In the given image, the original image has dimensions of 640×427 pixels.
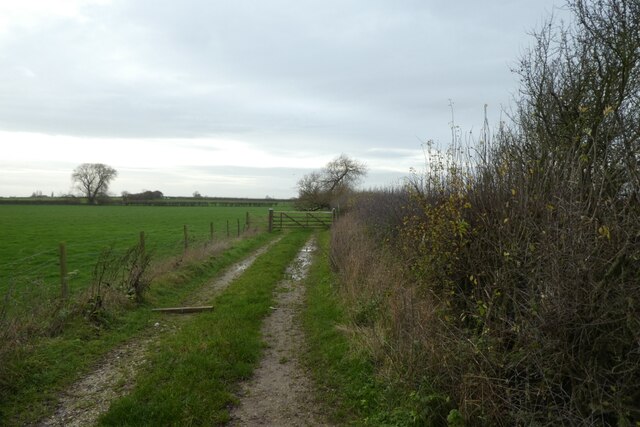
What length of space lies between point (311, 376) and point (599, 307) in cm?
399

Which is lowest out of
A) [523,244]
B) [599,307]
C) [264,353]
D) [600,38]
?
[264,353]

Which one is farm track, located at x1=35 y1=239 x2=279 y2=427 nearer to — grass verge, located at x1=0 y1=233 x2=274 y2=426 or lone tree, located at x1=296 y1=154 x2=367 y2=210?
grass verge, located at x1=0 y1=233 x2=274 y2=426

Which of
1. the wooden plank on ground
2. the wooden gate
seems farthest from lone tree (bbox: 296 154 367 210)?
the wooden plank on ground

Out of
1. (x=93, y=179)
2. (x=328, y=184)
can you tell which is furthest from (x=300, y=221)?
(x=93, y=179)

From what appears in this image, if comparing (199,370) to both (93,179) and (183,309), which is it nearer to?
(183,309)

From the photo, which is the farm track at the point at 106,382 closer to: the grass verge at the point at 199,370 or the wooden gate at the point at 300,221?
the grass verge at the point at 199,370

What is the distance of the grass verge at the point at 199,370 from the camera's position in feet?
15.2

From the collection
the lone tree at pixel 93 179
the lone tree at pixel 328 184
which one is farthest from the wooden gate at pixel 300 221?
the lone tree at pixel 93 179

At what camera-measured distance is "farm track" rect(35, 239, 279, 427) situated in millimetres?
4730

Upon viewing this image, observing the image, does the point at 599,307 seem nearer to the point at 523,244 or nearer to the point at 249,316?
the point at 523,244

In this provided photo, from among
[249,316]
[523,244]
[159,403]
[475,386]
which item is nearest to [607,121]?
[523,244]

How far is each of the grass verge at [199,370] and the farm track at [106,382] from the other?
0.20 m

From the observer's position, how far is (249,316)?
28.3 feet

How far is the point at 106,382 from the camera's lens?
5613 mm
